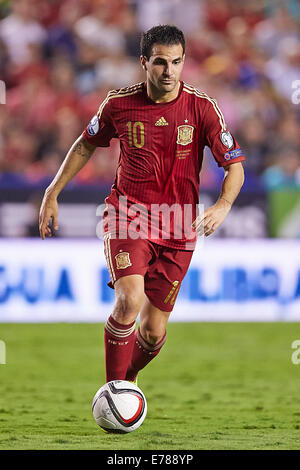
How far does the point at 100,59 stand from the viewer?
11.7 meters

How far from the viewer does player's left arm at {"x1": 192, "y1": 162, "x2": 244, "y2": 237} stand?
15.4 ft

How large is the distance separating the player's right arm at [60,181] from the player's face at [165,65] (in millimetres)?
673

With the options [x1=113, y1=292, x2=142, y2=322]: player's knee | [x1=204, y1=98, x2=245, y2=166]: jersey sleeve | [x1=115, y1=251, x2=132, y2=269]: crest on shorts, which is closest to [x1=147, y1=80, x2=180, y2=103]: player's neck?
[x1=204, y1=98, x2=245, y2=166]: jersey sleeve

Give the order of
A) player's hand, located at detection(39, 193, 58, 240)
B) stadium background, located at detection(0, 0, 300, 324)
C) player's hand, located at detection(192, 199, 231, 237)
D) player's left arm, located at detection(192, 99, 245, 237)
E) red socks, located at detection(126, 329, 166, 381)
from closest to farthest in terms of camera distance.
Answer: player's hand, located at detection(192, 199, 231, 237) < player's left arm, located at detection(192, 99, 245, 237) < player's hand, located at detection(39, 193, 58, 240) < red socks, located at detection(126, 329, 166, 381) < stadium background, located at detection(0, 0, 300, 324)

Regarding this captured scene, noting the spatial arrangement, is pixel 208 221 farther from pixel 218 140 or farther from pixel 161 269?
pixel 161 269

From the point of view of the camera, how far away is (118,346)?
4984 millimetres

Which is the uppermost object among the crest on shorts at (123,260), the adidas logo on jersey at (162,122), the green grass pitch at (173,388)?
the adidas logo on jersey at (162,122)

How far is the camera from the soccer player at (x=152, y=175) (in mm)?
4930

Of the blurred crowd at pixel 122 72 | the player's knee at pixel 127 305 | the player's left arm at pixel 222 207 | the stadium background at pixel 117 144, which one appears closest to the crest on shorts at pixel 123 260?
the player's knee at pixel 127 305

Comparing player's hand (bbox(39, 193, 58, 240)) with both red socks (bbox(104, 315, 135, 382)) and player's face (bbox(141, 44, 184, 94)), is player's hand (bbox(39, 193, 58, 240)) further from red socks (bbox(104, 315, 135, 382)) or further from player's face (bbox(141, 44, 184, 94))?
player's face (bbox(141, 44, 184, 94))

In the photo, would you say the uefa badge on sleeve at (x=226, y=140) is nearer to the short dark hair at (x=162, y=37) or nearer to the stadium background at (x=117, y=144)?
the short dark hair at (x=162, y=37)

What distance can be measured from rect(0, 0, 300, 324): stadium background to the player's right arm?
13.9ft

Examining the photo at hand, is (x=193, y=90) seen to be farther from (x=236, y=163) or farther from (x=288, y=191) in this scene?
(x=288, y=191)
